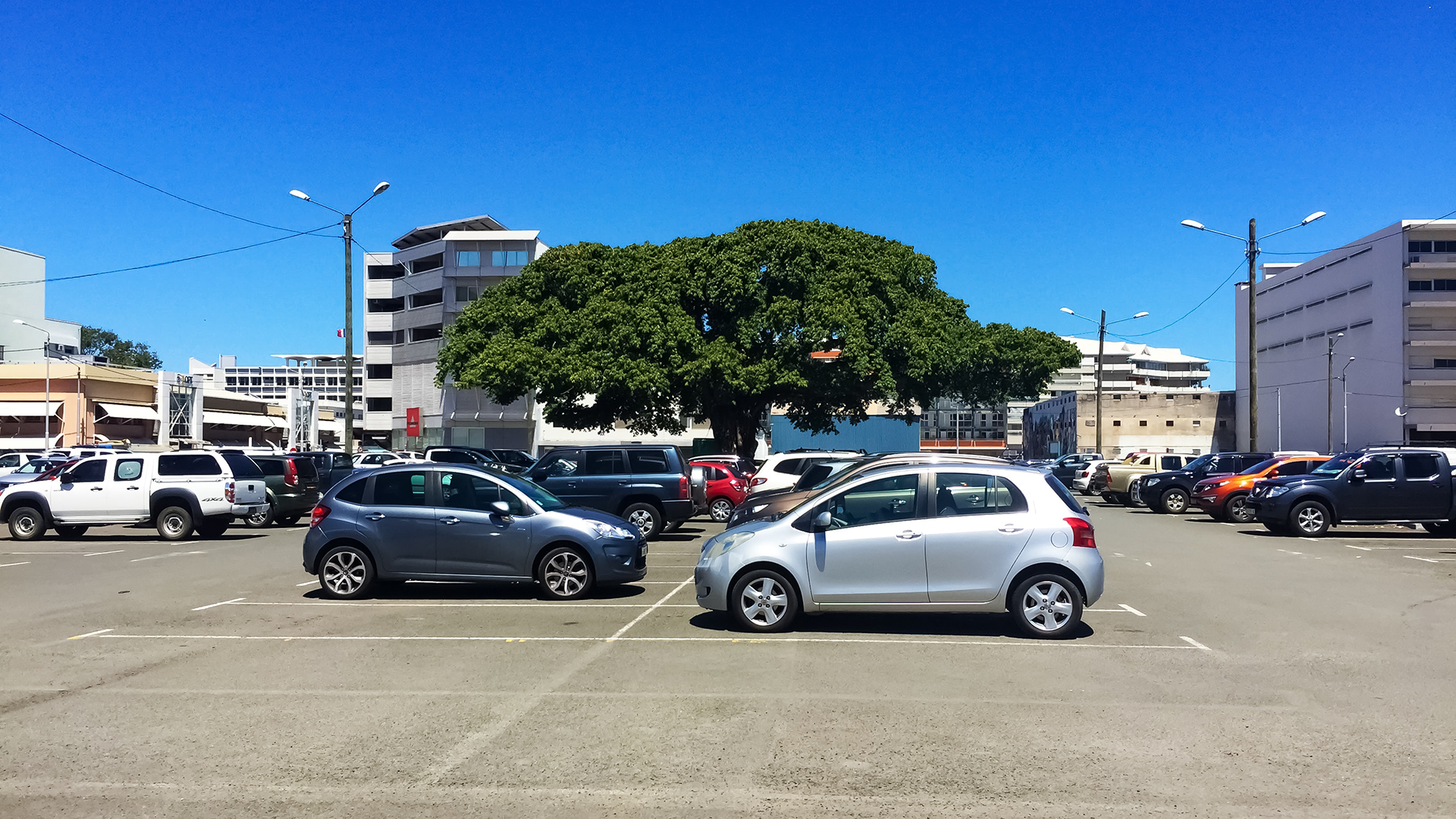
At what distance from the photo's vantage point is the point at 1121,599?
40.5 feet

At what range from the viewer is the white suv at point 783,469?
21.1 metres

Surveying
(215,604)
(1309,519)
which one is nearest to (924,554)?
(215,604)

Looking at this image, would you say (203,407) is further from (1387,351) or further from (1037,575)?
(1387,351)

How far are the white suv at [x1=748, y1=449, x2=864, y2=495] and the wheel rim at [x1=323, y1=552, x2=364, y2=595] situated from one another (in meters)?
9.85

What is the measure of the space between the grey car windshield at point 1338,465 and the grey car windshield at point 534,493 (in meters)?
18.0

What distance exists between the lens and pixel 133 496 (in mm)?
21188

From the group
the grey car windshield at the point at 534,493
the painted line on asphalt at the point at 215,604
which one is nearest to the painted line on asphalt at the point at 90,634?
the painted line on asphalt at the point at 215,604

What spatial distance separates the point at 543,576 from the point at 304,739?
5723 mm

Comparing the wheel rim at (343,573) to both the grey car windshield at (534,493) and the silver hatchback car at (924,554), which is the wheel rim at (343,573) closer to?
the grey car windshield at (534,493)

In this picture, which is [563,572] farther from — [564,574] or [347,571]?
[347,571]

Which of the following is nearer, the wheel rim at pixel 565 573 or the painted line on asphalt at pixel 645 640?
the painted line on asphalt at pixel 645 640

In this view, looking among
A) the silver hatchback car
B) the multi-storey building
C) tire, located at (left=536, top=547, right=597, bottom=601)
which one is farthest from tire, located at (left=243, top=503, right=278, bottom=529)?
the multi-storey building

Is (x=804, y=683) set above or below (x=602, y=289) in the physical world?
below

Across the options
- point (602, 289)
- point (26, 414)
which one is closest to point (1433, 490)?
point (602, 289)
